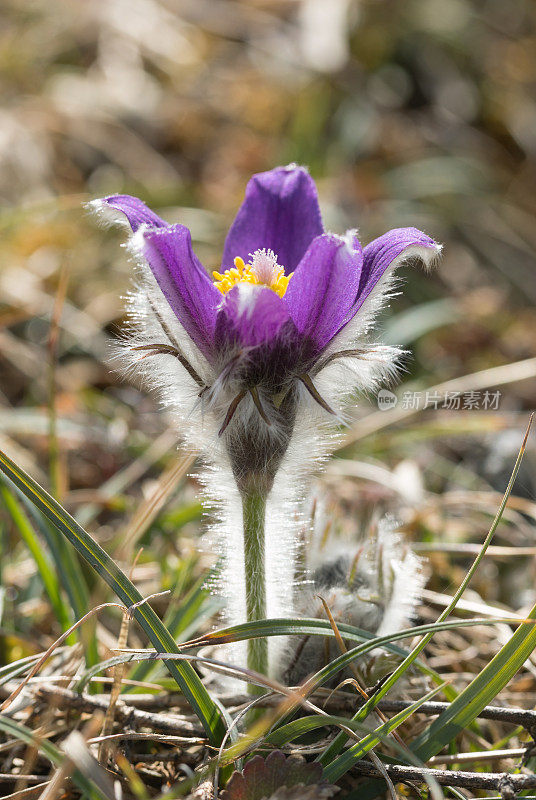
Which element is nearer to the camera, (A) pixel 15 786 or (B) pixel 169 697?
(A) pixel 15 786

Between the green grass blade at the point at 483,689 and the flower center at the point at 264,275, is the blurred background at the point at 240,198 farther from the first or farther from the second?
the green grass blade at the point at 483,689

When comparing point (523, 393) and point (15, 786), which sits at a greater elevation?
point (523, 393)

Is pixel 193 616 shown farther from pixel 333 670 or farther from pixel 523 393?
pixel 523 393

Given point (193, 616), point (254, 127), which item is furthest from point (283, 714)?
point (254, 127)

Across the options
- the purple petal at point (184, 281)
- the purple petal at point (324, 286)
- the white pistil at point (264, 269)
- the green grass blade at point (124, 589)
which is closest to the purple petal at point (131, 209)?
the purple petal at point (184, 281)

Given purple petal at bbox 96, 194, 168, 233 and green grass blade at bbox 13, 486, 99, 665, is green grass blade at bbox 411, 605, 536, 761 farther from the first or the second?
purple petal at bbox 96, 194, 168, 233

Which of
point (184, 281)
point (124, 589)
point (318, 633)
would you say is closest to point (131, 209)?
point (184, 281)

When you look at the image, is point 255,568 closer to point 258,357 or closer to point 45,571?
point 258,357
